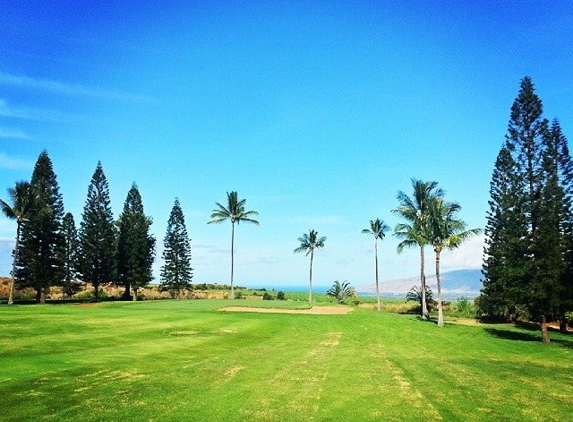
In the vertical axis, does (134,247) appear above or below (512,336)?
above

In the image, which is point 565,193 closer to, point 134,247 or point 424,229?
point 424,229

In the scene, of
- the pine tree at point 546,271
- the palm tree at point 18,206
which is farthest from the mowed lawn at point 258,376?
the palm tree at point 18,206

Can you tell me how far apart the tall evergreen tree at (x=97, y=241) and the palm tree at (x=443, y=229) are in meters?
52.4

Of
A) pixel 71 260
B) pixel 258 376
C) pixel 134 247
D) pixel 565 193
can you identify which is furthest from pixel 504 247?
pixel 71 260

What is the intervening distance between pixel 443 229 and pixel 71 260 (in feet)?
204

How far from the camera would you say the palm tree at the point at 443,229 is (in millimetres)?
37938

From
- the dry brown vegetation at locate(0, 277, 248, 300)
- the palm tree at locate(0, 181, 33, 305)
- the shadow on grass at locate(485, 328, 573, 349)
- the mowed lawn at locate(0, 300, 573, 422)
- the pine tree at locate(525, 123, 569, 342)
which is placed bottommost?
the shadow on grass at locate(485, 328, 573, 349)

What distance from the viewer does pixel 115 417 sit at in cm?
941

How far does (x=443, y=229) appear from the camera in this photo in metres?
38.3

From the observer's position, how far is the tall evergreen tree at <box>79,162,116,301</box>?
2677 inches

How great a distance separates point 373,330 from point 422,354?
977 centimetres

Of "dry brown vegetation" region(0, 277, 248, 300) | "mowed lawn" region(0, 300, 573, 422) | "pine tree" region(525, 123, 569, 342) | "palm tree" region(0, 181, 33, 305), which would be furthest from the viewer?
"dry brown vegetation" region(0, 277, 248, 300)

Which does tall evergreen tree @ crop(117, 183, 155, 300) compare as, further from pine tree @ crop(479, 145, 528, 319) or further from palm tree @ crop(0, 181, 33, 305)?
pine tree @ crop(479, 145, 528, 319)

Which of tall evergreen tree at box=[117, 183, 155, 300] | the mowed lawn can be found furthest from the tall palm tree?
tall evergreen tree at box=[117, 183, 155, 300]
